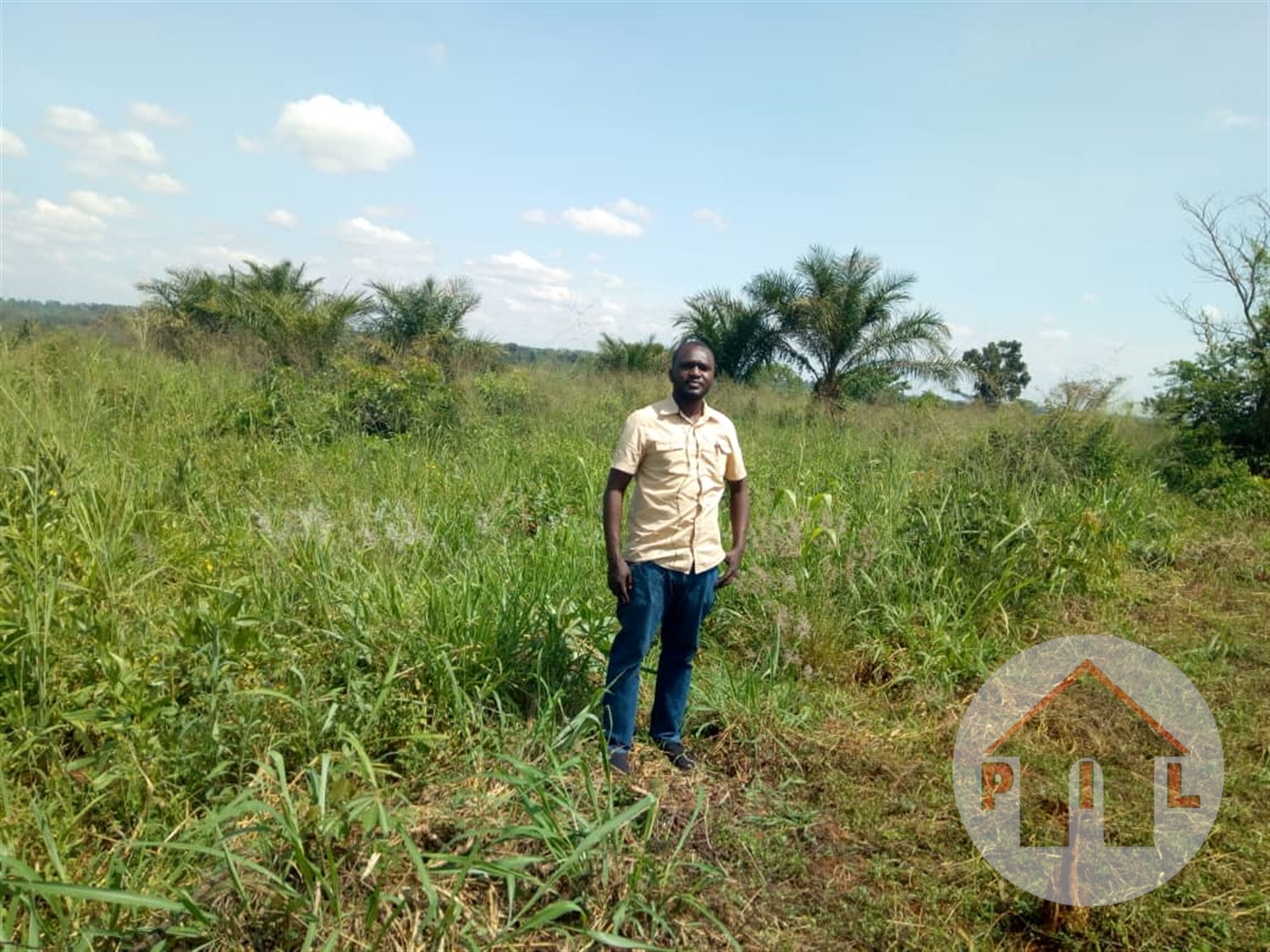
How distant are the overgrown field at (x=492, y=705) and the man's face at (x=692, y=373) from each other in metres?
1.14

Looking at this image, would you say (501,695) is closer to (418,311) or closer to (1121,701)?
(1121,701)

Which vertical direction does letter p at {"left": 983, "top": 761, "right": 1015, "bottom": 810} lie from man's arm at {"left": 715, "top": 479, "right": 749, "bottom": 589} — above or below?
below

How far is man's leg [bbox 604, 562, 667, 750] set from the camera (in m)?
2.80

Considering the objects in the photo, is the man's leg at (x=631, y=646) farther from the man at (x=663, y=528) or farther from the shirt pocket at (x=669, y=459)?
the shirt pocket at (x=669, y=459)

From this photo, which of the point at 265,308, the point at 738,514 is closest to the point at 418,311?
the point at 265,308

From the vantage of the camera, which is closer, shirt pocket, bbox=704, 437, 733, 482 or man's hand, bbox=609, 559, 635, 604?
man's hand, bbox=609, 559, 635, 604

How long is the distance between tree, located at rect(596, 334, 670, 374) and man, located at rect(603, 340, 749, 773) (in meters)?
12.3

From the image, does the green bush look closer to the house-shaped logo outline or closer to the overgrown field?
the overgrown field

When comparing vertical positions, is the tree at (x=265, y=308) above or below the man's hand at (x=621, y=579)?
above

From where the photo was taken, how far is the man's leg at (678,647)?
9.39 ft

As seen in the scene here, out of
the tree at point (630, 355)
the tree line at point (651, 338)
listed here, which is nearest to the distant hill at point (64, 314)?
the tree line at point (651, 338)

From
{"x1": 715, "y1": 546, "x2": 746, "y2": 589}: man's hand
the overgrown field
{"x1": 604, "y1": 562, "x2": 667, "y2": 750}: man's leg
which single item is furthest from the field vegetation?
{"x1": 715, "y1": 546, "x2": 746, "y2": 589}: man's hand

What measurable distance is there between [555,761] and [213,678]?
1.19 meters

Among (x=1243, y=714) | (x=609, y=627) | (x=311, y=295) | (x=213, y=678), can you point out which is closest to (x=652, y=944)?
(x=609, y=627)
